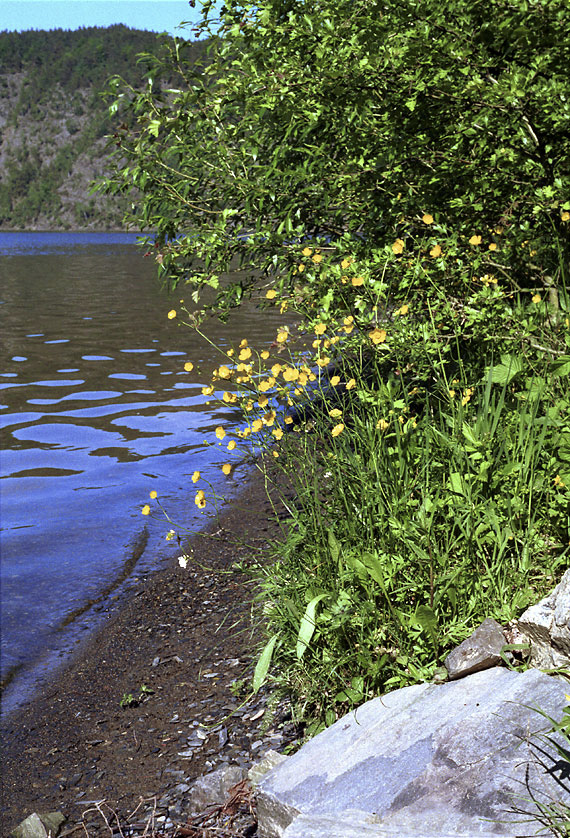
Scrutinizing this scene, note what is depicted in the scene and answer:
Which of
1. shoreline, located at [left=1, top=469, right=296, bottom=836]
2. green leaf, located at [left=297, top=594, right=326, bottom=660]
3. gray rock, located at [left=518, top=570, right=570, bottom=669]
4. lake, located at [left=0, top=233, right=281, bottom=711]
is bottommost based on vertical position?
lake, located at [left=0, top=233, right=281, bottom=711]

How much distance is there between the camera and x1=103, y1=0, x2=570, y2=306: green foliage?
4.53 metres

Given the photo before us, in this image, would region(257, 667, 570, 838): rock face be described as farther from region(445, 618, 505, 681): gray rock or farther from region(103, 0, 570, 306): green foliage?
region(103, 0, 570, 306): green foliage

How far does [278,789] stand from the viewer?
107 inches

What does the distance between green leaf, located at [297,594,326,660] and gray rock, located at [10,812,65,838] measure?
134 centimetres

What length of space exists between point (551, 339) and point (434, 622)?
2074 millimetres

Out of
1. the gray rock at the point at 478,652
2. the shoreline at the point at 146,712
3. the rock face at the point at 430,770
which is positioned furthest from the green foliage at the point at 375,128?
the rock face at the point at 430,770

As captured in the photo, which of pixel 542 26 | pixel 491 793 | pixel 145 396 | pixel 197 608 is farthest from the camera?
pixel 145 396

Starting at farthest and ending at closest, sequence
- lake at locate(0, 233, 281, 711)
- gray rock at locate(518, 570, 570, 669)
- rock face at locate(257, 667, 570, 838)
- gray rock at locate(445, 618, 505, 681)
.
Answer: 1. lake at locate(0, 233, 281, 711)
2. gray rock at locate(445, 618, 505, 681)
3. gray rock at locate(518, 570, 570, 669)
4. rock face at locate(257, 667, 570, 838)

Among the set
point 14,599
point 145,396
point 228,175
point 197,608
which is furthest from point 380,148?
point 145,396

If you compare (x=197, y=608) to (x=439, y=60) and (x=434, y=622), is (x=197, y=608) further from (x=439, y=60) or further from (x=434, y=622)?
(x=439, y=60)

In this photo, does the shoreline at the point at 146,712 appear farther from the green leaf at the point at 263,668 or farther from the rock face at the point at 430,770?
the rock face at the point at 430,770

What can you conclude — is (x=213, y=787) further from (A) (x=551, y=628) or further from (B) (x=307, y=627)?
(A) (x=551, y=628)

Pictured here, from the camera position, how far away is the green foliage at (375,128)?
14.9ft

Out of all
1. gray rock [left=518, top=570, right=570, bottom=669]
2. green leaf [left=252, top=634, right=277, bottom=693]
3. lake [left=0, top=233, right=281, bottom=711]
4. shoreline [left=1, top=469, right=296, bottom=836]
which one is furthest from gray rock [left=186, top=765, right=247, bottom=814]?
lake [left=0, top=233, right=281, bottom=711]
